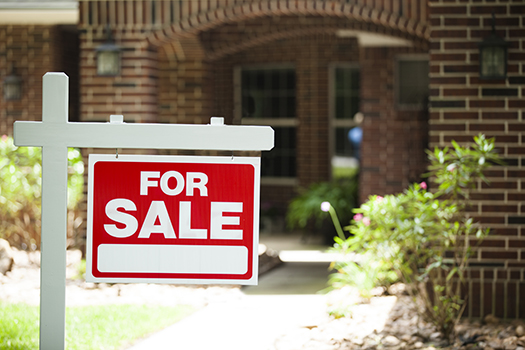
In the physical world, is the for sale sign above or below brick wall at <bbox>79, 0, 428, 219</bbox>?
below

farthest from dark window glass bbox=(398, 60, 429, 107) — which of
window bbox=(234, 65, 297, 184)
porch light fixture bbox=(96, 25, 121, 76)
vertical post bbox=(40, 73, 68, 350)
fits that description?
vertical post bbox=(40, 73, 68, 350)

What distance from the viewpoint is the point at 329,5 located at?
6.73m

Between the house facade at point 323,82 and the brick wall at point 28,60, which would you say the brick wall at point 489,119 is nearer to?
the house facade at point 323,82

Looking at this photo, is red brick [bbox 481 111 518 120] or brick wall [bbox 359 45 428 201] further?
brick wall [bbox 359 45 428 201]

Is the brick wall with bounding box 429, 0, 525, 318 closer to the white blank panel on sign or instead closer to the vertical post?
the white blank panel on sign

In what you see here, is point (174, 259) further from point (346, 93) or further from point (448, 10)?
point (346, 93)

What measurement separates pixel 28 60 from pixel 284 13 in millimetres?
4906

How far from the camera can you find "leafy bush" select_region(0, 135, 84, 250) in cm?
727

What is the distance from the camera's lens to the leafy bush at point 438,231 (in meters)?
4.89

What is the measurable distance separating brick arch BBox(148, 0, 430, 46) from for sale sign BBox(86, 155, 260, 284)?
457cm

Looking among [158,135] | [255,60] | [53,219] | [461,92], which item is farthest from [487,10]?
[255,60]

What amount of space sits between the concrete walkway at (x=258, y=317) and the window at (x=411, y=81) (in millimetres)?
3123

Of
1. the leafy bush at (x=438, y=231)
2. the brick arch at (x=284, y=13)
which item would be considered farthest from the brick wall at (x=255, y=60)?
the leafy bush at (x=438, y=231)

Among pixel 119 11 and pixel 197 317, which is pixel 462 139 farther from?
pixel 119 11
